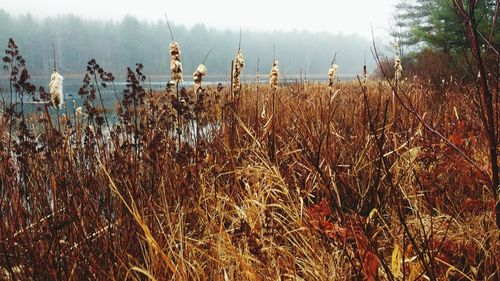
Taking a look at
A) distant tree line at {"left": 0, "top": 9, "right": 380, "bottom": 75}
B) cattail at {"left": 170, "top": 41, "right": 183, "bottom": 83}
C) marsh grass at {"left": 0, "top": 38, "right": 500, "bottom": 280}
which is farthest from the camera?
distant tree line at {"left": 0, "top": 9, "right": 380, "bottom": 75}

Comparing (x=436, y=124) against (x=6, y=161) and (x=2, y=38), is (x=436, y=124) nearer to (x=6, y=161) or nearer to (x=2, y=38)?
(x=6, y=161)

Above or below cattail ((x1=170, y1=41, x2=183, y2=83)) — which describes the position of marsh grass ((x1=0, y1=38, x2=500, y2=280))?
below

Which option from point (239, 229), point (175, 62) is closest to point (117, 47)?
point (175, 62)

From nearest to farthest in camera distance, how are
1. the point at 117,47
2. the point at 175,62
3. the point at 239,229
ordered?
the point at 239,229
the point at 175,62
the point at 117,47

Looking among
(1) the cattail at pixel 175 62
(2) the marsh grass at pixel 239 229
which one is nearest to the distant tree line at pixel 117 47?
(1) the cattail at pixel 175 62

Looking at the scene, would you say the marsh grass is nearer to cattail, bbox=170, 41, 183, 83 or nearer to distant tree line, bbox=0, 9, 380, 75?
cattail, bbox=170, 41, 183, 83

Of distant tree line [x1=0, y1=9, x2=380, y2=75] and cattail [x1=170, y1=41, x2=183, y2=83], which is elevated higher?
distant tree line [x1=0, y1=9, x2=380, y2=75]

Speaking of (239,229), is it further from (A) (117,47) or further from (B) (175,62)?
(A) (117,47)

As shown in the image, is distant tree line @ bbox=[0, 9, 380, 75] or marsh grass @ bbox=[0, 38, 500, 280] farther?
distant tree line @ bbox=[0, 9, 380, 75]

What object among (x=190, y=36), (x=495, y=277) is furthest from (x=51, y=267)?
(x=190, y=36)

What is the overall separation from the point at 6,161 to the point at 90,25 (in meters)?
178

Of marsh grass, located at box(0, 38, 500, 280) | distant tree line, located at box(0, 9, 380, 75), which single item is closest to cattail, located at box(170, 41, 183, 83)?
marsh grass, located at box(0, 38, 500, 280)

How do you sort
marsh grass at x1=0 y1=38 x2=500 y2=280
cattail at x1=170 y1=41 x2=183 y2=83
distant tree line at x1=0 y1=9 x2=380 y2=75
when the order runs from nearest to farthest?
marsh grass at x1=0 y1=38 x2=500 y2=280
cattail at x1=170 y1=41 x2=183 y2=83
distant tree line at x1=0 y1=9 x2=380 y2=75

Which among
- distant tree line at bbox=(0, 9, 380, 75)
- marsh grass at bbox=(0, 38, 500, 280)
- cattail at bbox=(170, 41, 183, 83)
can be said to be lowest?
marsh grass at bbox=(0, 38, 500, 280)
